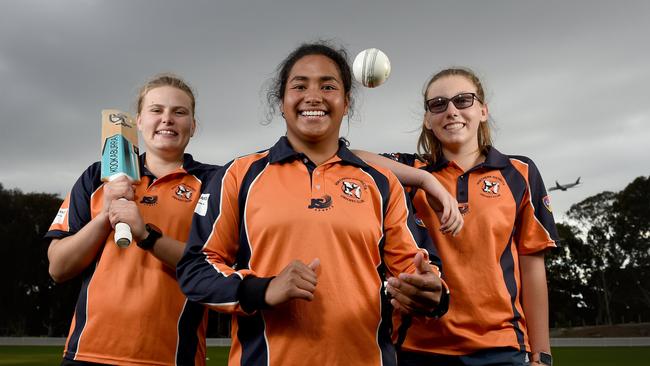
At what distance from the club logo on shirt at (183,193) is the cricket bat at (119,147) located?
9.8 inches

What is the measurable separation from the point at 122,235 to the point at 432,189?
173cm

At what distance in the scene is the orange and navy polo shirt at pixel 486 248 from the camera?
3432 millimetres

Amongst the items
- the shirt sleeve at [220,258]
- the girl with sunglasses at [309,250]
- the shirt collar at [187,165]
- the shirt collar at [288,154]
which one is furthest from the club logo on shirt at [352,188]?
the shirt collar at [187,165]

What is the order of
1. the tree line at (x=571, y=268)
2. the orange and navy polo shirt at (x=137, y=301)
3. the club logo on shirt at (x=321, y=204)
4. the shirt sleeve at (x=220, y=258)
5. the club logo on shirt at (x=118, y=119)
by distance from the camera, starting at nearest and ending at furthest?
the shirt sleeve at (x=220, y=258)
the club logo on shirt at (x=321, y=204)
the orange and navy polo shirt at (x=137, y=301)
the club logo on shirt at (x=118, y=119)
the tree line at (x=571, y=268)

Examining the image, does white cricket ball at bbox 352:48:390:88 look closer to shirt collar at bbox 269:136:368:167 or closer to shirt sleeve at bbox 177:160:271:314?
shirt collar at bbox 269:136:368:167

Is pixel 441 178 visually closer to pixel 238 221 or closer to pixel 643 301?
pixel 238 221

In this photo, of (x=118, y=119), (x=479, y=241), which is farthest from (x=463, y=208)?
(x=118, y=119)

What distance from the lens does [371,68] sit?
13.0 feet

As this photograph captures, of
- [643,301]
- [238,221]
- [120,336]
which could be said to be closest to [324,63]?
[238,221]

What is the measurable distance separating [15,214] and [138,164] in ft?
153

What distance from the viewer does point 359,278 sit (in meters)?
2.85

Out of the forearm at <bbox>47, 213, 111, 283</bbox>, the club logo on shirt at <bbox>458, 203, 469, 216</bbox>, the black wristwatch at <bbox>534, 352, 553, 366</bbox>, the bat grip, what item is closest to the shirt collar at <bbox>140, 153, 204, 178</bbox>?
the forearm at <bbox>47, 213, 111, 283</bbox>

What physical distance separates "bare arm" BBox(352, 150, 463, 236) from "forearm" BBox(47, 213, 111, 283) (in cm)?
157

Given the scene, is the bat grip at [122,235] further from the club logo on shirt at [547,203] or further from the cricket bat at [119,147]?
the club logo on shirt at [547,203]
